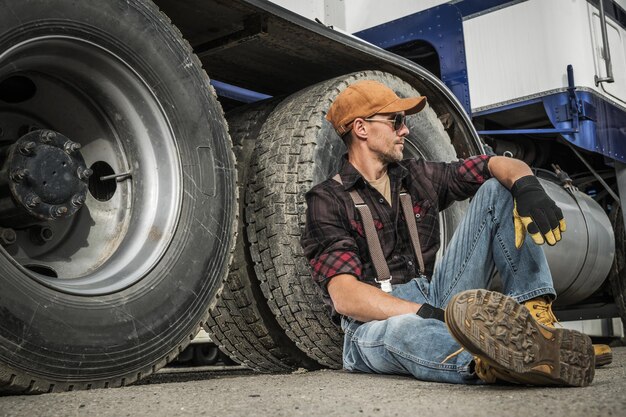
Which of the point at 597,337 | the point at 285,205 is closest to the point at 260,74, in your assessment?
the point at 285,205

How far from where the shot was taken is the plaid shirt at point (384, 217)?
271 cm

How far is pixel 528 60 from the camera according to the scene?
4.50 metres

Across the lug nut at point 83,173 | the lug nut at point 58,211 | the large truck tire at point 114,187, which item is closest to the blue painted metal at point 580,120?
the large truck tire at point 114,187

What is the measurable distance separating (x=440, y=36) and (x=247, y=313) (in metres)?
2.28

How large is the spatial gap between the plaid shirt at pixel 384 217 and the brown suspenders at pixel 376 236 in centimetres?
2

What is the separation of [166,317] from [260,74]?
146 cm

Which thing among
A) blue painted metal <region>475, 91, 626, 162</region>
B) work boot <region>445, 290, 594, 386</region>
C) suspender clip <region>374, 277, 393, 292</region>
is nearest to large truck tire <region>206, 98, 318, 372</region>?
suspender clip <region>374, 277, 393, 292</region>

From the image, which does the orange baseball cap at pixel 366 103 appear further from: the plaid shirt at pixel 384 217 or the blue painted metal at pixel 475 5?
the blue painted metal at pixel 475 5

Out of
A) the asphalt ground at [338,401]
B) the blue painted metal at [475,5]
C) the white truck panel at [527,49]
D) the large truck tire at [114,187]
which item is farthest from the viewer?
the blue painted metal at [475,5]

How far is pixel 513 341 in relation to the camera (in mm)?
1929

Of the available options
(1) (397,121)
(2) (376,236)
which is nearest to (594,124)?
(1) (397,121)

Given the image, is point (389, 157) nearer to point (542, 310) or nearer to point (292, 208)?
point (292, 208)

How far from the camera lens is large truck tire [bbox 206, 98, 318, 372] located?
10.3 ft

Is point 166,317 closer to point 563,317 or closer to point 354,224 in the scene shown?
point 354,224
